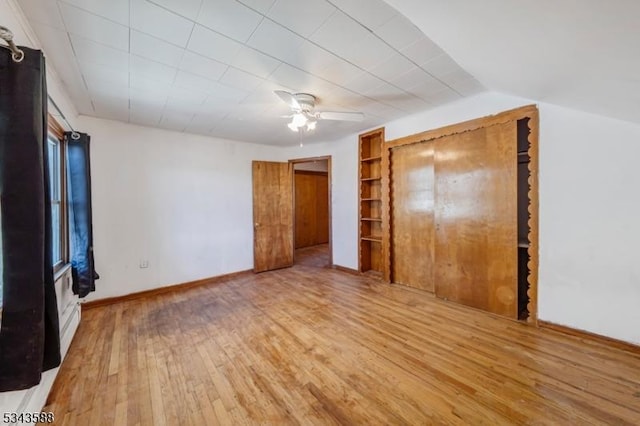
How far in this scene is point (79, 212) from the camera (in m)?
2.70

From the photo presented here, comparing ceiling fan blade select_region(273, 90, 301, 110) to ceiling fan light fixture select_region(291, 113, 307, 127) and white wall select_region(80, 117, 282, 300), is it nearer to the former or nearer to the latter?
ceiling fan light fixture select_region(291, 113, 307, 127)

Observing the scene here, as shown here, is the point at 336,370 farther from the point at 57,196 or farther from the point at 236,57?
the point at 57,196

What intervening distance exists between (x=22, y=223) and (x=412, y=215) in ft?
12.5

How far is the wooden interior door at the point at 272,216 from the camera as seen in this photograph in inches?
189

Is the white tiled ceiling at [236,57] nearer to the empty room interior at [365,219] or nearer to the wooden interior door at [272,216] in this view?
the empty room interior at [365,219]

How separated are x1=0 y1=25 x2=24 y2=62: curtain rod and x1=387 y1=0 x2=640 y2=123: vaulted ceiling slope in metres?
1.92

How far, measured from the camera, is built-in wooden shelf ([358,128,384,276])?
14.3ft

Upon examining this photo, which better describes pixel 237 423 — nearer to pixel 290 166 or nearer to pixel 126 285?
pixel 126 285

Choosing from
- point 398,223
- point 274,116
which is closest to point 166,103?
point 274,116

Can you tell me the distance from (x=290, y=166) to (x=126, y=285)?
3400mm

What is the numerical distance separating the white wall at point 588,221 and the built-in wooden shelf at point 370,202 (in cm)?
194

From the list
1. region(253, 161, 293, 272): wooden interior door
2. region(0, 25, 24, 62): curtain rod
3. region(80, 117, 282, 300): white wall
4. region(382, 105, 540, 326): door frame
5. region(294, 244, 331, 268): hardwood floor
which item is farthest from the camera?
region(294, 244, 331, 268): hardwood floor

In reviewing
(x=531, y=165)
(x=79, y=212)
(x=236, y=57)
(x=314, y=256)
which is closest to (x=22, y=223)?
(x=236, y=57)

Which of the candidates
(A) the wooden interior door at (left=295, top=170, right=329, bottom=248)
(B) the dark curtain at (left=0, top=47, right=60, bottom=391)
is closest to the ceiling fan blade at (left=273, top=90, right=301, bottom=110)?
(B) the dark curtain at (left=0, top=47, right=60, bottom=391)
